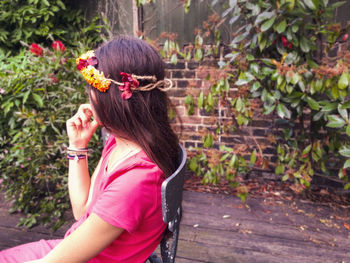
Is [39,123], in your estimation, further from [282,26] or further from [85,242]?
[282,26]

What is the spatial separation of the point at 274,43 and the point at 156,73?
1.85m

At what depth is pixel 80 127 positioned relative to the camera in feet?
4.17

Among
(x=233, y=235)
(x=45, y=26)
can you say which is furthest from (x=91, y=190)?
(x=45, y=26)

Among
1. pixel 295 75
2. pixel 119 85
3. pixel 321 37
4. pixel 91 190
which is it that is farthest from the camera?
pixel 321 37

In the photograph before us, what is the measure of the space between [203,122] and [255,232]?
51.2 inches

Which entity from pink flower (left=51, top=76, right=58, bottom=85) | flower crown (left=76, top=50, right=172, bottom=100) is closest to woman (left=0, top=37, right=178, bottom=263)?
flower crown (left=76, top=50, right=172, bottom=100)

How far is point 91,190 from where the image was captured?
1.28 m

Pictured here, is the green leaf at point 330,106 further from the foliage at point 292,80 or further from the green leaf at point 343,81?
the green leaf at point 343,81

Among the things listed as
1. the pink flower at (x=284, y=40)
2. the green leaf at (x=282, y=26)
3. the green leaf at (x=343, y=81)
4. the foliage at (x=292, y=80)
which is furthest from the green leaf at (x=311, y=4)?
the green leaf at (x=343, y=81)

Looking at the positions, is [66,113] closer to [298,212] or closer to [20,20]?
[20,20]

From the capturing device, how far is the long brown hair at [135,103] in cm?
89

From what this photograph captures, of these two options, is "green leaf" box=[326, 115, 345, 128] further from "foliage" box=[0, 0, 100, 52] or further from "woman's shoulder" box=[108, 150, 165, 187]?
"foliage" box=[0, 0, 100, 52]

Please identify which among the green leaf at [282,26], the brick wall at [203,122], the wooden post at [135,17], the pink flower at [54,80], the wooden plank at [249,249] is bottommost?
the wooden plank at [249,249]

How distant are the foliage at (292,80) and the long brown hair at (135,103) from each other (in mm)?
1490
